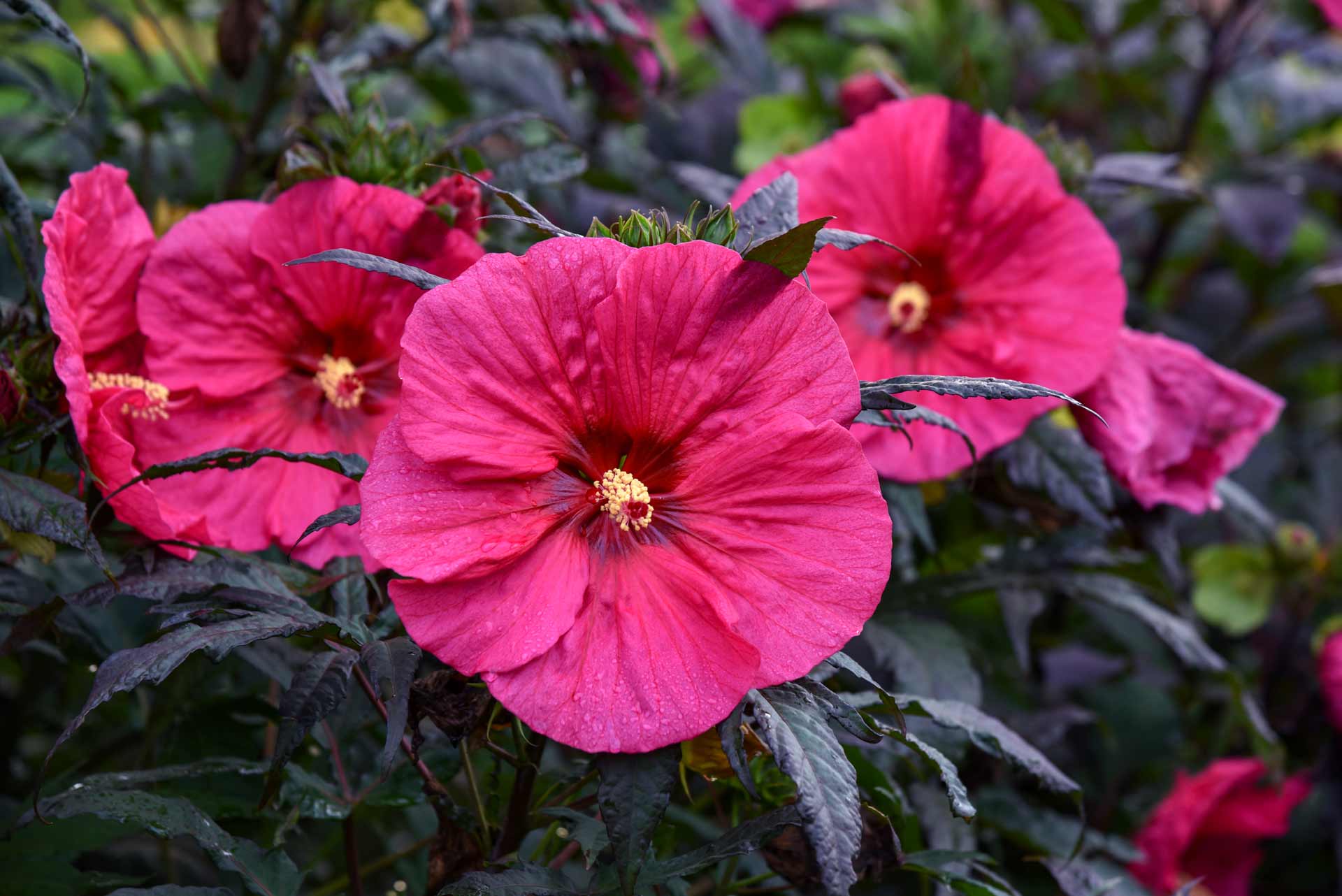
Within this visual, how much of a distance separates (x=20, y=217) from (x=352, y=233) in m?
0.26

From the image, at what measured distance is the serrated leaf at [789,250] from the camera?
712 mm

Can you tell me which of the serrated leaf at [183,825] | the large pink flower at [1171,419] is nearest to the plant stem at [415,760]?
the serrated leaf at [183,825]

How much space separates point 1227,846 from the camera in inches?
59.0

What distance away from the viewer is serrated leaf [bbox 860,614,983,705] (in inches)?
41.1

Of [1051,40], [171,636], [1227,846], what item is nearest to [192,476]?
[171,636]

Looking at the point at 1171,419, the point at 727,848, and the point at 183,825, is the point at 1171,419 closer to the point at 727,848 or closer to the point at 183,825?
the point at 727,848

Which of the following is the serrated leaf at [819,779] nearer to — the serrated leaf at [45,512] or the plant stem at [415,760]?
the plant stem at [415,760]

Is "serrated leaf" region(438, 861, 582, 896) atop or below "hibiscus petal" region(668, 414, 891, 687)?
below

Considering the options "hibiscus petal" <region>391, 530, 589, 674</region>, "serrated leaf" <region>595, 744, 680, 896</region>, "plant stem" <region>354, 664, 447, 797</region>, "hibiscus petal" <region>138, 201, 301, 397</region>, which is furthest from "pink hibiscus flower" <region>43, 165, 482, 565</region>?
"serrated leaf" <region>595, 744, 680, 896</region>

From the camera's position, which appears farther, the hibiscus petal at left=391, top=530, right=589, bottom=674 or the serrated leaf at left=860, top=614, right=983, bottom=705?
the serrated leaf at left=860, top=614, right=983, bottom=705

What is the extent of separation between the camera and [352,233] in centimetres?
89

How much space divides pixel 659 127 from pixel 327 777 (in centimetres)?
119

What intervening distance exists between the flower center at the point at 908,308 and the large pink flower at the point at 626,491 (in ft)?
1.44

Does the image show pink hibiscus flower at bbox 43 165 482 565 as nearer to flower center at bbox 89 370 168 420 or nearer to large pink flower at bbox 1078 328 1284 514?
flower center at bbox 89 370 168 420
